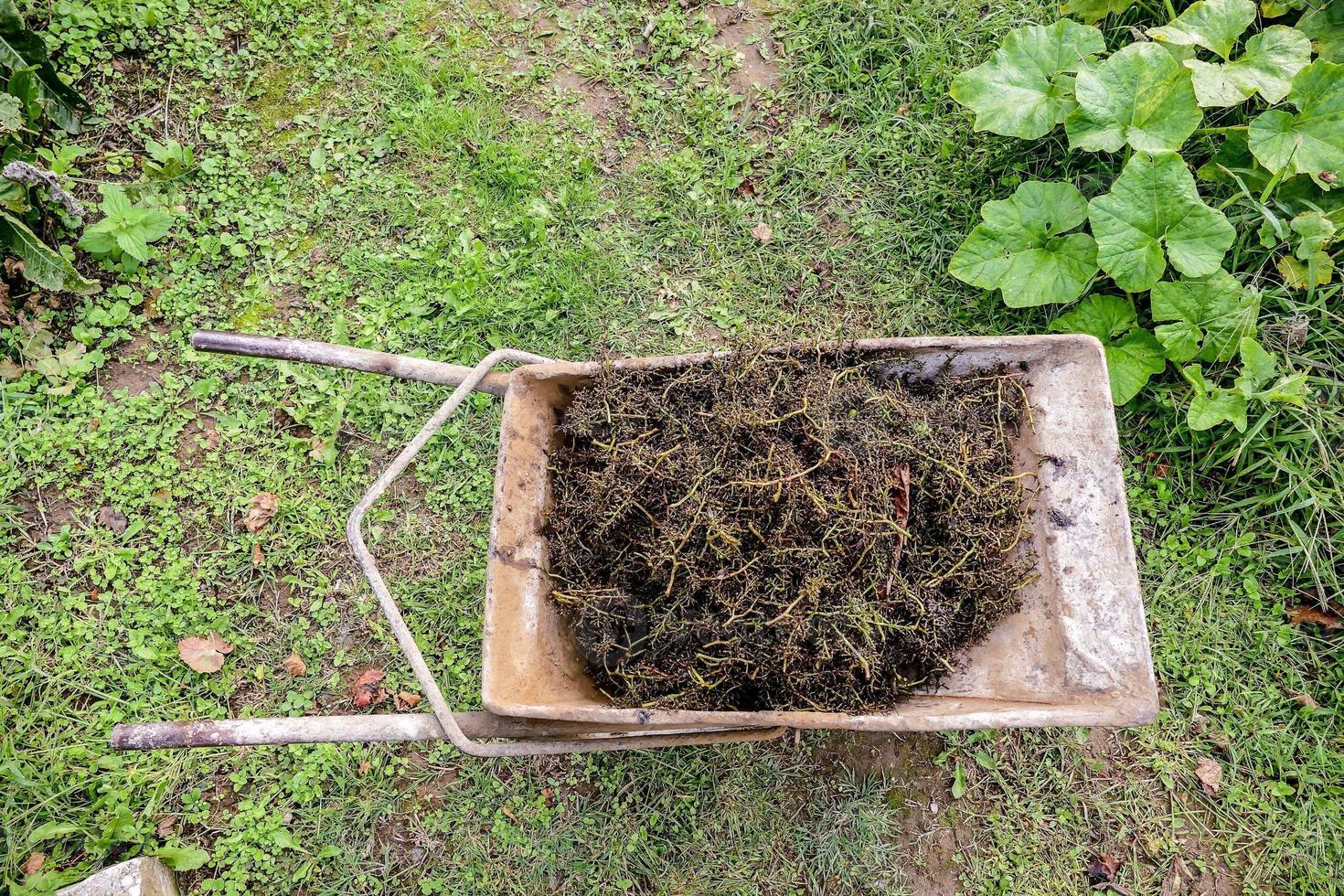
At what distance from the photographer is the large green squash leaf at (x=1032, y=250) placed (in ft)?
9.53

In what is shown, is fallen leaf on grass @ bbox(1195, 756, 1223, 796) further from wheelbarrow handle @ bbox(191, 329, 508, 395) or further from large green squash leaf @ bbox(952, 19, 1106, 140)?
wheelbarrow handle @ bbox(191, 329, 508, 395)

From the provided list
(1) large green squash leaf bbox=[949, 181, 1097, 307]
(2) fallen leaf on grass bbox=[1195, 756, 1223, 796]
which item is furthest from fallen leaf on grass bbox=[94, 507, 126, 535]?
(2) fallen leaf on grass bbox=[1195, 756, 1223, 796]

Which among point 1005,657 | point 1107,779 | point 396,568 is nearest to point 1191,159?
point 1005,657

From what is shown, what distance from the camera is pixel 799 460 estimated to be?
218cm

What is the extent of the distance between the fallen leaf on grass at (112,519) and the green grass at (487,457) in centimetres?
4

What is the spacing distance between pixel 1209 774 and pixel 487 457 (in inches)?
120

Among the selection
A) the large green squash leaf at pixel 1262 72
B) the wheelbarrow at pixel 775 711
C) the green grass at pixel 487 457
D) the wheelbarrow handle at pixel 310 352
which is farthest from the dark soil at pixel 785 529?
the large green squash leaf at pixel 1262 72

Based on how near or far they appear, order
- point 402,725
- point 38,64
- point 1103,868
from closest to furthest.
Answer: point 402,725, point 1103,868, point 38,64

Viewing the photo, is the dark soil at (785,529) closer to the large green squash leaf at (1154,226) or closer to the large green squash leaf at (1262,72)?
the large green squash leaf at (1154,226)

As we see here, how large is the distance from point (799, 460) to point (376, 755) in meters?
2.07

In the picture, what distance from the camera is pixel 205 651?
3.11 metres

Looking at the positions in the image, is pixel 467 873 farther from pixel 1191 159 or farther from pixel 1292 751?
pixel 1191 159

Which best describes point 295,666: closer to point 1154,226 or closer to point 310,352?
point 310,352

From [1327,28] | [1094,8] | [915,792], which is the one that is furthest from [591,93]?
[915,792]
